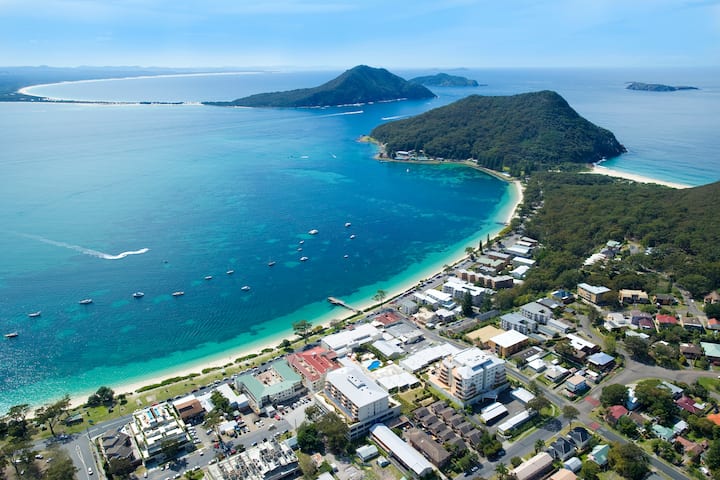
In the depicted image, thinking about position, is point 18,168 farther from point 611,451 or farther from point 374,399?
point 611,451

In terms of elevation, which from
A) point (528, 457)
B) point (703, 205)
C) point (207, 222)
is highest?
point (703, 205)

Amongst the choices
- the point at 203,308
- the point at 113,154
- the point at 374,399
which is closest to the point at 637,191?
the point at 374,399

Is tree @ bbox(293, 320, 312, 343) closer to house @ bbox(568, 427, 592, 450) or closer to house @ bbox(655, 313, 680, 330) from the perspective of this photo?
house @ bbox(568, 427, 592, 450)

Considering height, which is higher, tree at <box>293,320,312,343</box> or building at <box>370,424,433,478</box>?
tree at <box>293,320,312,343</box>

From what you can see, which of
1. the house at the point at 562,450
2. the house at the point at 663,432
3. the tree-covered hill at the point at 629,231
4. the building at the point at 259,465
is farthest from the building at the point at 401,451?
the tree-covered hill at the point at 629,231

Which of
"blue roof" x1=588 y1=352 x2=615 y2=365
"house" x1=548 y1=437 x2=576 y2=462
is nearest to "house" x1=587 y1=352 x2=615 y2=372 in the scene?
"blue roof" x1=588 y1=352 x2=615 y2=365

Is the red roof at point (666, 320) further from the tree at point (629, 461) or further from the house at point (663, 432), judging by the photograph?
the tree at point (629, 461)

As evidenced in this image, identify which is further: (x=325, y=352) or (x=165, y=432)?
(x=325, y=352)
